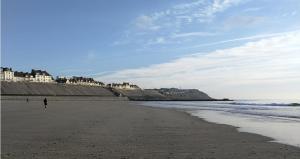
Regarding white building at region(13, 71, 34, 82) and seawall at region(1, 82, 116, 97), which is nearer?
seawall at region(1, 82, 116, 97)

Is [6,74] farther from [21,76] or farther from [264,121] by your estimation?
[264,121]

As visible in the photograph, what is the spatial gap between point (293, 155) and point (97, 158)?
16.3ft

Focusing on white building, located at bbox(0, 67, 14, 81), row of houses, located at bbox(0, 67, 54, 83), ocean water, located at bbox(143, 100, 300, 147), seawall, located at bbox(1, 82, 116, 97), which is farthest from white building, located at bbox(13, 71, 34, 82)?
ocean water, located at bbox(143, 100, 300, 147)

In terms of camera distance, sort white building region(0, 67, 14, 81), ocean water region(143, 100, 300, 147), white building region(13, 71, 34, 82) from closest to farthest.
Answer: ocean water region(143, 100, 300, 147) → white building region(0, 67, 14, 81) → white building region(13, 71, 34, 82)

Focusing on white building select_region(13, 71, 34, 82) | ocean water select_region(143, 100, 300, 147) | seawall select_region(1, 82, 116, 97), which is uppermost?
white building select_region(13, 71, 34, 82)

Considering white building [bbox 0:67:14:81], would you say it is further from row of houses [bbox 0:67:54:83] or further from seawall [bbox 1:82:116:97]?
seawall [bbox 1:82:116:97]

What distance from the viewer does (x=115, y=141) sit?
13.8 meters

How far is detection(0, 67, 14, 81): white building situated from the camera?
174m

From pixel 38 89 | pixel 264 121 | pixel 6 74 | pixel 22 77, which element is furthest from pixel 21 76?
pixel 264 121

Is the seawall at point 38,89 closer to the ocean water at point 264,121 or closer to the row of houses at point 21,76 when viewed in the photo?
the row of houses at point 21,76

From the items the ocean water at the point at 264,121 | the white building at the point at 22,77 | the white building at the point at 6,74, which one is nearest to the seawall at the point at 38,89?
the white building at the point at 22,77

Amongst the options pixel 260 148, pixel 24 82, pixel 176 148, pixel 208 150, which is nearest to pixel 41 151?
pixel 176 148

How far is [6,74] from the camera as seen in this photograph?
175875mm

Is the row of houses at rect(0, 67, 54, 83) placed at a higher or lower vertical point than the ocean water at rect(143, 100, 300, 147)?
higher
